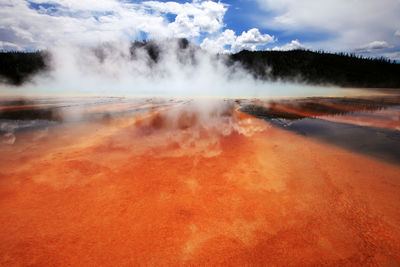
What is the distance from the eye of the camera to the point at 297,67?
40.0 meters

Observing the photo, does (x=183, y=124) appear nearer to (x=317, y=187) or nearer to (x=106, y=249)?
(x=317, y=187)

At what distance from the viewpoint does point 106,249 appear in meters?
1.42

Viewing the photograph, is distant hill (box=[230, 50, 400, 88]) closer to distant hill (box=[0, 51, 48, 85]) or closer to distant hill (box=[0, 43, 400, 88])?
distant hill (box=[0, 43, 400, 88])

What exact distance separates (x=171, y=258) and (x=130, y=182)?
1.13 metres

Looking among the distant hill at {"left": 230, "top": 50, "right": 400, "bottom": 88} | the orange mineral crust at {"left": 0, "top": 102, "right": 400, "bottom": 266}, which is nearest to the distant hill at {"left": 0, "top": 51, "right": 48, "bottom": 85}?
the orange mineral crust at {"left": 0, "top": 102, "right": 400, "bottom": 266}

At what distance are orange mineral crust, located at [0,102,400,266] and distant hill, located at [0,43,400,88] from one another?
33956 millimetres

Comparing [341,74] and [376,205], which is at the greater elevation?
[341,74]

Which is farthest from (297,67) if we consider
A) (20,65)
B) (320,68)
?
(20,65)

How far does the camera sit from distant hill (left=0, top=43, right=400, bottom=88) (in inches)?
1337

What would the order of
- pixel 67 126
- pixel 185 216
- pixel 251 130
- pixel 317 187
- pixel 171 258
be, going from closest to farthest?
pixel 171 258 < pixel 185 216 < pixel 317 187 < pixel 251 130 < pixel 67 126

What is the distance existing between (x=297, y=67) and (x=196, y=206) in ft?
150

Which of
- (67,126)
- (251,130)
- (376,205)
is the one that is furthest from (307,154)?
(67,126)

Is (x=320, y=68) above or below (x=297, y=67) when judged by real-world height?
below

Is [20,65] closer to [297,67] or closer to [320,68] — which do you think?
[297,67]
